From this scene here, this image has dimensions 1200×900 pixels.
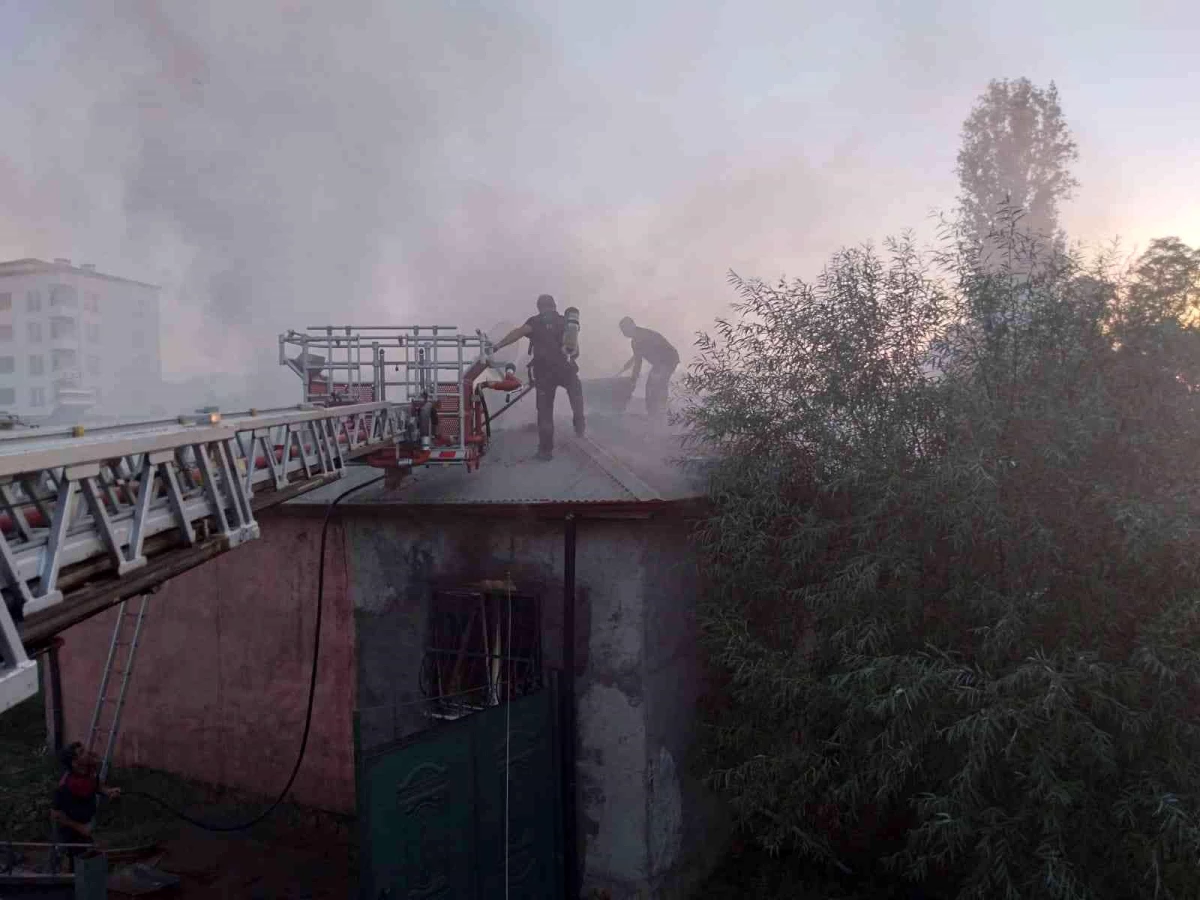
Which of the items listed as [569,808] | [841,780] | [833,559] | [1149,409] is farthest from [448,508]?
[1149,409]

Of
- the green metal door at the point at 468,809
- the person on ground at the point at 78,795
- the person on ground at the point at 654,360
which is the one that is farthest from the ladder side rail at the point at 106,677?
the person on ground at the point at 654,360

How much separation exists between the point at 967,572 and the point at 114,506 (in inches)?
200

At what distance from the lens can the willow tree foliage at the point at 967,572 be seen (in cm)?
522

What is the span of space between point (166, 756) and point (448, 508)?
185 inches

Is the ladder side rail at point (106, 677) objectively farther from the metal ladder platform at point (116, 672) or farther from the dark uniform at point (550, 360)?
the dark uniform at point (550, 360)

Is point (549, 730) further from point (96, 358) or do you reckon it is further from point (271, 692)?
point (96, 358)

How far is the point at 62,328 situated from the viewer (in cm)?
2922

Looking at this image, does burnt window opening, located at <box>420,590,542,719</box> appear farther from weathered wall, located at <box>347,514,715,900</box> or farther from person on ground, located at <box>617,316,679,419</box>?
person on ground, located at <box>617,316,679,419</box>

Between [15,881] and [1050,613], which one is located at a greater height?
[1050,613]

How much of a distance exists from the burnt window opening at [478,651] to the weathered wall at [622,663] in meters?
0.17

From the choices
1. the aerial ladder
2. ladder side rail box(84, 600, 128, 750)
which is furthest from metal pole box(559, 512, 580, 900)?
ladder side rail box(84, 600, 128, 750)

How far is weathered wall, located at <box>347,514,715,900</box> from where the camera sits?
691 centimetres

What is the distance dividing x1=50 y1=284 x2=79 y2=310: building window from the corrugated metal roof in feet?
78.2

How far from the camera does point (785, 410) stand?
6.93 m
